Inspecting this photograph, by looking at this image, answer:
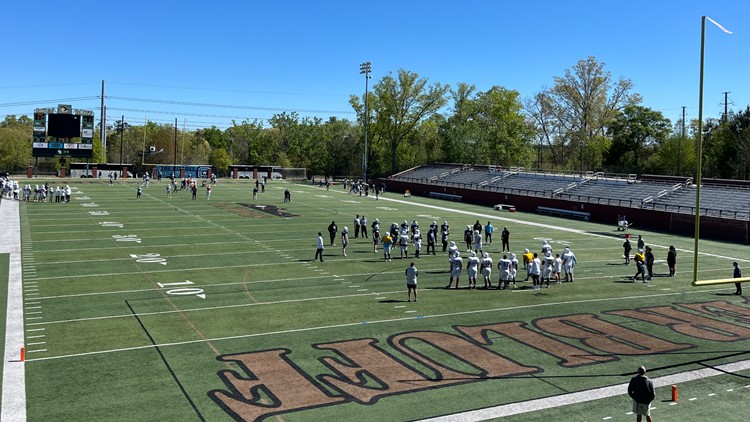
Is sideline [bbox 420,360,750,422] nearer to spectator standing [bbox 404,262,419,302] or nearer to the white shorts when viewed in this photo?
the white shorts

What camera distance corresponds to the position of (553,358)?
44.6ft

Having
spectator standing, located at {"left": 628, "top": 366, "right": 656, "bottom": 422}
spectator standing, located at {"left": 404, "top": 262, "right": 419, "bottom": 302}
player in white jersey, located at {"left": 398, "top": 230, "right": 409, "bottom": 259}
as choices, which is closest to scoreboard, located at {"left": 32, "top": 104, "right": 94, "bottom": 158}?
player in white jersey, located at {"left": 398, "top": 230, "right": 409, "bottom": 259}

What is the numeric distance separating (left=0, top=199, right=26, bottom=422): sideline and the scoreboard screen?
43.0 metres

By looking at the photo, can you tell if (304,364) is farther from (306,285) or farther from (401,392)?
(306,285)

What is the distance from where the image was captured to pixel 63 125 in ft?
218

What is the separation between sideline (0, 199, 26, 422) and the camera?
34.1ft

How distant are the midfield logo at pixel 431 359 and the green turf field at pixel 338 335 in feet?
0.17

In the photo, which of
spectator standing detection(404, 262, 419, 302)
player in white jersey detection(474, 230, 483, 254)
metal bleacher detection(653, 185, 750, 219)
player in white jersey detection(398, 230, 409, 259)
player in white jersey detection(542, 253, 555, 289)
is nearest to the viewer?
spectator standing detection(404, 262, 419, 302)

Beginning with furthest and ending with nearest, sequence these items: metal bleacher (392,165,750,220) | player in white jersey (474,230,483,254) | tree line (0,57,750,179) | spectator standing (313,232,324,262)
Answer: tree line (0,57,750,179)
metal bleacher (392,165,750,220)
player in white jersey (474,230,483,254)
spectator standing (313,232,324,262)

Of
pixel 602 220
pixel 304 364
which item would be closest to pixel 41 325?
pixel 304 364

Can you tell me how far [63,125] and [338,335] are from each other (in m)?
61.5

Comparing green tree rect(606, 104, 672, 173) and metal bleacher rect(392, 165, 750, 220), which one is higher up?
green tree rect(606, 104, 672, 173)

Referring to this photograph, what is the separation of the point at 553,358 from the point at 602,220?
103 ft

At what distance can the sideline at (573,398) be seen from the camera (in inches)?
416
